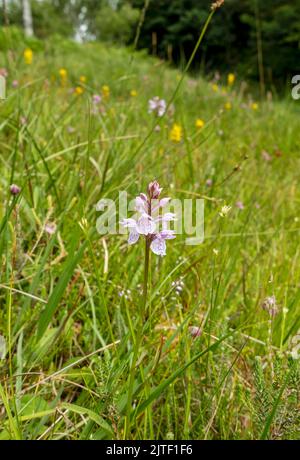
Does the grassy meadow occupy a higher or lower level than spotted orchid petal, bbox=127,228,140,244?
lower

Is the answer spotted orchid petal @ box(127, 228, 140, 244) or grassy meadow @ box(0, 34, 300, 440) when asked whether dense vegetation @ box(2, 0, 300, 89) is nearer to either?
grassy meadow @ box(0, 34, 300, 440)

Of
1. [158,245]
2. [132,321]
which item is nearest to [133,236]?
[158,245]

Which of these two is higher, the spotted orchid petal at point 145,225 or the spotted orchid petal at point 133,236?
the spotted orchid petal at point 145,225

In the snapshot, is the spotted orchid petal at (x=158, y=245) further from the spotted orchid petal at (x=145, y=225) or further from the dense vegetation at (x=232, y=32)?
the dense vegetation at (x=232, y=32)

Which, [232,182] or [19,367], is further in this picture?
[232,182]

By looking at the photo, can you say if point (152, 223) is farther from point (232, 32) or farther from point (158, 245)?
point (232, 32)

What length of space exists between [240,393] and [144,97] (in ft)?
8.97

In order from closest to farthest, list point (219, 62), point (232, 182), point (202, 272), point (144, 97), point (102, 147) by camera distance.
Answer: point (202, 272)
point (102, 147)
point (232, 182)
point (144, 97)
point (219, 62)

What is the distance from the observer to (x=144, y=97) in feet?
10.7

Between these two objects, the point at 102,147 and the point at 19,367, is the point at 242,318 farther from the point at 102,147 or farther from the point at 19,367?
the point at 102,147

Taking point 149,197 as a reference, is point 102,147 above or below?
above

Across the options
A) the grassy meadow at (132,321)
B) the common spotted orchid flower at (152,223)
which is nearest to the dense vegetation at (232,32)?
the grassy meadow at (132,321)

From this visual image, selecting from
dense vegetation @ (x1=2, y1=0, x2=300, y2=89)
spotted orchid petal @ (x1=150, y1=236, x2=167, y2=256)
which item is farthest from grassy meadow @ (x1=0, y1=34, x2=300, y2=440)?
dense vegetation @ (x1=2, y1=0, x2=300, y2=89)
